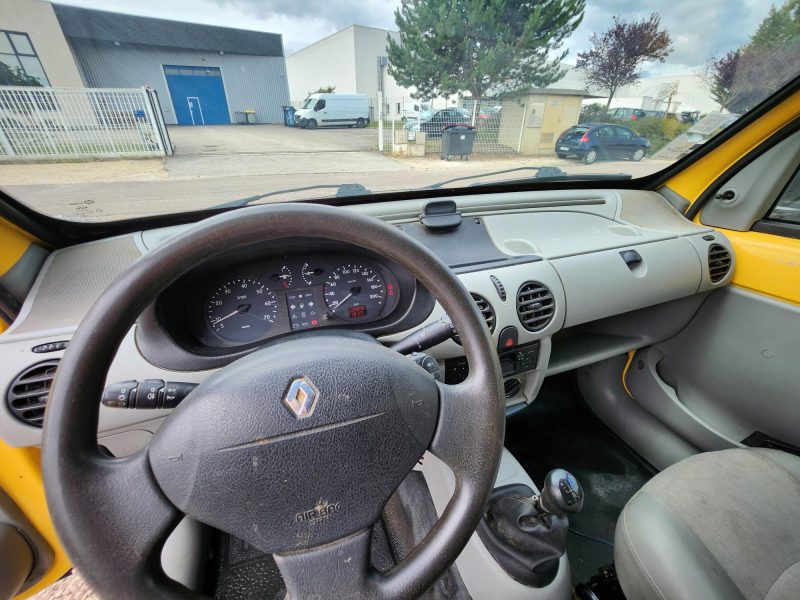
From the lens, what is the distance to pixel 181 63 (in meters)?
1.42

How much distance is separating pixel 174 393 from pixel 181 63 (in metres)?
1.39

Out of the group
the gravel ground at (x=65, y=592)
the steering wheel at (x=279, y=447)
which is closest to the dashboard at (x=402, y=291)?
the steering wheel at (x=279, y=447)

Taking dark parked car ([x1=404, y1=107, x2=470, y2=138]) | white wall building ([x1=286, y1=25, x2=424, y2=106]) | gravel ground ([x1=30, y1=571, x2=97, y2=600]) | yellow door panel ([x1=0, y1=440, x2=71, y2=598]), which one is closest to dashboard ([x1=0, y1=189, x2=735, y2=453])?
yellow door panel ([x1=0, y1=440, x2=71, y2=598])

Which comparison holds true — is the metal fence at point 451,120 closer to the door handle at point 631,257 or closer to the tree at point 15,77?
the door handle at point 631,257

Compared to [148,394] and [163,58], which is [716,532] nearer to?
[148,394]

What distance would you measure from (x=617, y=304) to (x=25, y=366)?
6.59ft

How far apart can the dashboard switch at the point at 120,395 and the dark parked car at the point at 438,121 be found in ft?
5.53

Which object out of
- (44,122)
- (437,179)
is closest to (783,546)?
(437,179)

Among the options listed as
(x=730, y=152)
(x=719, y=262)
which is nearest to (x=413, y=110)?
(x=730, y=152)

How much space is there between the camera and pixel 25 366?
3.06 ft

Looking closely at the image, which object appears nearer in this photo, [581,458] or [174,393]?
[174,393]

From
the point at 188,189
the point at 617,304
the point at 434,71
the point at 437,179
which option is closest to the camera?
the point at 188,189

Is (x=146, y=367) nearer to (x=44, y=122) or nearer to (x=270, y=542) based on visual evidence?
(x=270, y=542)

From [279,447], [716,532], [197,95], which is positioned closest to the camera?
[279,447]
